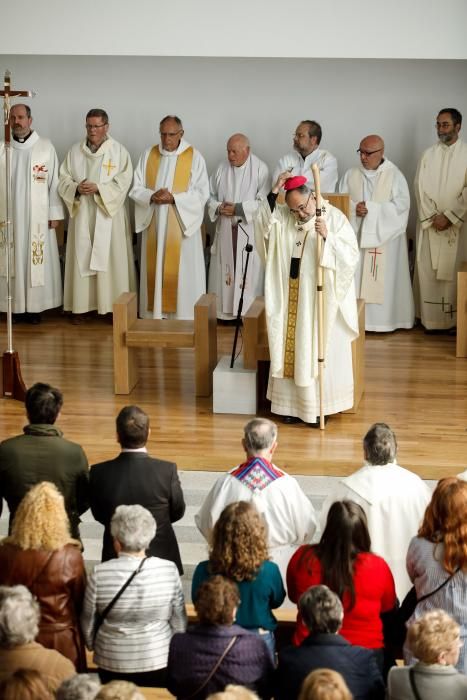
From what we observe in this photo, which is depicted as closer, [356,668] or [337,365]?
[356,668]

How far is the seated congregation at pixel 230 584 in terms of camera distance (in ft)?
13.9

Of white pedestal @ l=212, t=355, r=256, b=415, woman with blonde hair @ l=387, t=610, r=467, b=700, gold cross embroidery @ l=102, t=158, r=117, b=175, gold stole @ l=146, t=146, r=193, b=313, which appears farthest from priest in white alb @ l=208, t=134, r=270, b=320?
woman with blonde hair @ l=387, t=610, r=467, b=700

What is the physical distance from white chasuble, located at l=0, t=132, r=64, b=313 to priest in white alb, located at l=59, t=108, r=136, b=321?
171mm

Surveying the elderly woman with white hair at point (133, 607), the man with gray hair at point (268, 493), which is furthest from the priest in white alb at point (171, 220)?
the elderly woman with white hair at point (133, 607)

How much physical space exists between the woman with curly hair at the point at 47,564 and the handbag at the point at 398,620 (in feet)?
4.03

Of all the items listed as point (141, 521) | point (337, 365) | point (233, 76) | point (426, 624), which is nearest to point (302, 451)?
point (337, 365)

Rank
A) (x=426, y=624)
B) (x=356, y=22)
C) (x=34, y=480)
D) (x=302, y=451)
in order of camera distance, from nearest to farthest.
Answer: (x=426, y=624) < (x=34, y=480) < (x=302, y=451) < (x=356, y=22)

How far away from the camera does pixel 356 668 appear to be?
4.23 metres

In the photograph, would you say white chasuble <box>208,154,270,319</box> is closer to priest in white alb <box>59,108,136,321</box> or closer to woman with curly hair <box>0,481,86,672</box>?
priest in white alb <box>59,108,136,321</box>

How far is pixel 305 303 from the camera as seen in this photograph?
29.4 ft

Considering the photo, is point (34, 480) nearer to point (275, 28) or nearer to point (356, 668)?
point (356, 668)

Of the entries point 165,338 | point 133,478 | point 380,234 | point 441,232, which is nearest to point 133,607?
point 133,478

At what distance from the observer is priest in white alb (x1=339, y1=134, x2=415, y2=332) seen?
12062 mm

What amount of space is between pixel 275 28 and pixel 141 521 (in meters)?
8.01
